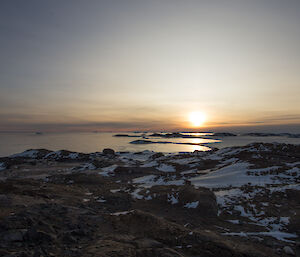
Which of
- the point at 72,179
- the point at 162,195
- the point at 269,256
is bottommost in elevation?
the point at 72,179

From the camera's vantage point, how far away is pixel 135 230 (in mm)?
7949

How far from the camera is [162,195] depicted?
14703mm

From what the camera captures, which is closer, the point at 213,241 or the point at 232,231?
the point at 213,241

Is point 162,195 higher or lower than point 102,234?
lower

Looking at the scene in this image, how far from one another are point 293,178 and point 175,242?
17.4 metres

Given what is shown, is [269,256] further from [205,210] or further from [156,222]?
[205,210]

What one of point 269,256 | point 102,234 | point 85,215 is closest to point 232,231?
point 269,256

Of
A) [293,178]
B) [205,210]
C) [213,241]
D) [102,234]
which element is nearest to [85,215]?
[102,234]

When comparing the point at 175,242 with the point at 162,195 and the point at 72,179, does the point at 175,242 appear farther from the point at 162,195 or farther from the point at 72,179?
the point at 72,179

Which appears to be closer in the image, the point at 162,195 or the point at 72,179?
the point at 162,195

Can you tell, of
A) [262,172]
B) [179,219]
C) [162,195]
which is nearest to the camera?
[179,219]

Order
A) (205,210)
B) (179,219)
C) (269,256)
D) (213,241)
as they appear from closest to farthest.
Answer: (269,256) < (213,241) < (179,219) < (205,210)

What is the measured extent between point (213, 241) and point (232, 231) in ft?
9.00

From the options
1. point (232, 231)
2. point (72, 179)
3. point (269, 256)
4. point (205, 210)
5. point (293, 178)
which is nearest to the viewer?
point (269, 256)
